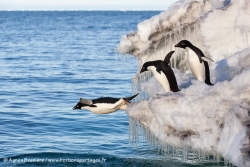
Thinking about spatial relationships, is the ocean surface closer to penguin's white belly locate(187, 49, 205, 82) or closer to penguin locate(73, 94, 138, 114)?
penguin's white belly locate(187, 49, 205, 82)

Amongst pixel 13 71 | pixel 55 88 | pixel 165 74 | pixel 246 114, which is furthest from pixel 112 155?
pixel 13 71

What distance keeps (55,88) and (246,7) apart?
1533 cm

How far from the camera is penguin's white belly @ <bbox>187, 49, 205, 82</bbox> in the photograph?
437 inches

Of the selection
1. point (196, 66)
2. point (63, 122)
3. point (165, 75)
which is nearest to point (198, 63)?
point (196, 66)

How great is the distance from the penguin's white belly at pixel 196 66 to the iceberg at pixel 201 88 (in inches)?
8.6

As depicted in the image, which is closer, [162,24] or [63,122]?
[162,24]

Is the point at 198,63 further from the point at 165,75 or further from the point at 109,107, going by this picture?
the point at 109,107

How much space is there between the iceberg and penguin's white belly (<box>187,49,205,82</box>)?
0.22 m

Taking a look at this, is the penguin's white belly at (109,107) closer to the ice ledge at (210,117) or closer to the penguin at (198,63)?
the ice ledge at (210,117)

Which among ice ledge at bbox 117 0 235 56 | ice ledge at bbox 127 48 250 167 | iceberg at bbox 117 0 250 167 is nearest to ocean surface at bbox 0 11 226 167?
ice ledge at bbox 117 0 235 56

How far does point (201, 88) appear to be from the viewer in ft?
31.0

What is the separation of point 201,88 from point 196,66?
1784 mm

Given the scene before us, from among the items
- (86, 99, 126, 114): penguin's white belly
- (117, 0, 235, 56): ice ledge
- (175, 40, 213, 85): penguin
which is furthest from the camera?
(117, 0, 235, 56): ice ledge

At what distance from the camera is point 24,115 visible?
19078mm
